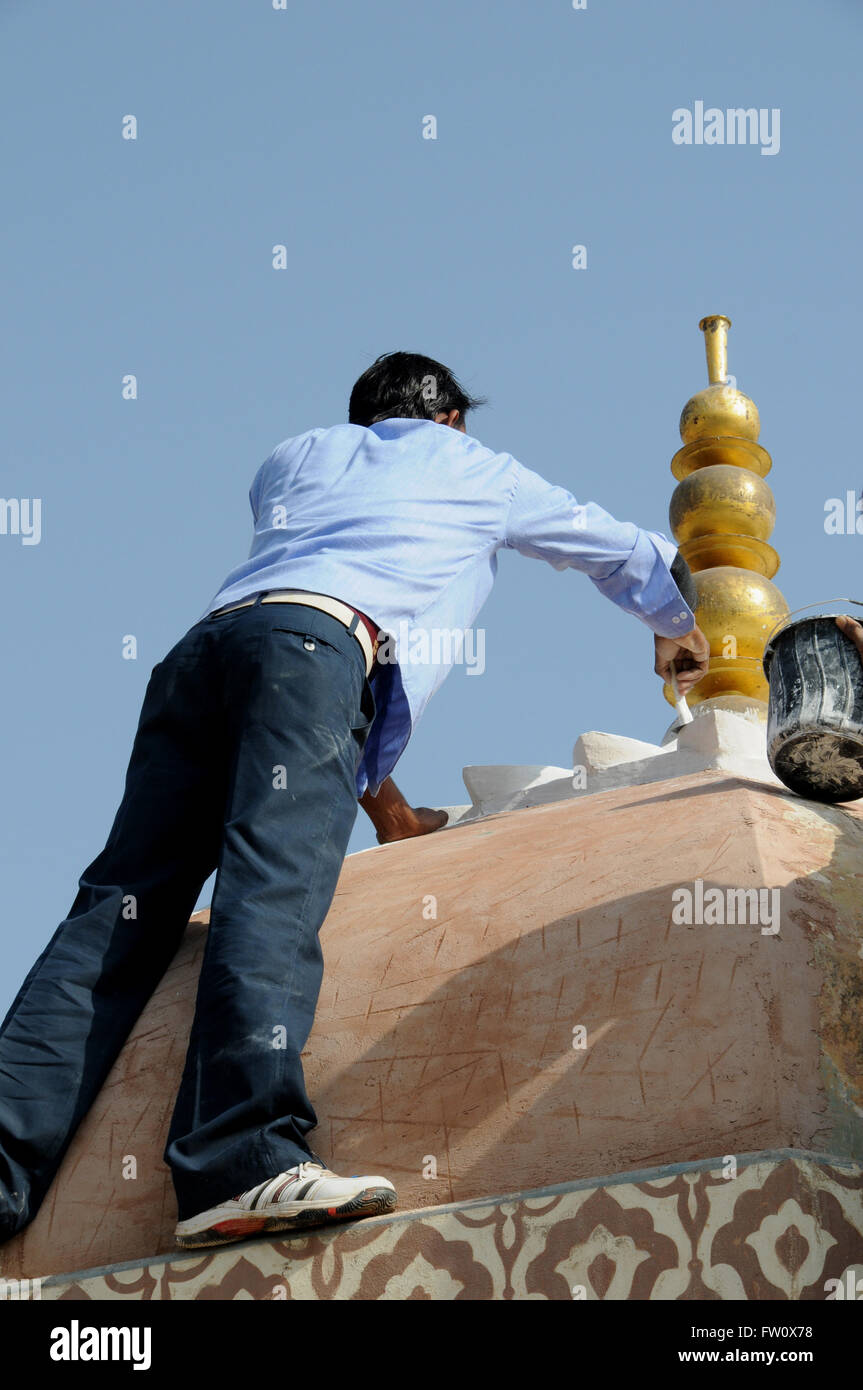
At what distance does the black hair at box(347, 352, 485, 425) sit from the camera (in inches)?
147

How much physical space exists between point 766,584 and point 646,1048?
4.71 metres

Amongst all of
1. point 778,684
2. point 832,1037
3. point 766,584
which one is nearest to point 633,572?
point 778,684

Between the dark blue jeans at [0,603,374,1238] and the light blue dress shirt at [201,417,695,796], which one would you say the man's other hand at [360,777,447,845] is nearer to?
the light blue dress shirt at [201,417,695,796]

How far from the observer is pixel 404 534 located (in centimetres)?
328

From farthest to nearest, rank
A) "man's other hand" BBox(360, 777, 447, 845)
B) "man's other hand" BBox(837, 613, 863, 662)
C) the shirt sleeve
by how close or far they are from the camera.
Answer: "man's other hand" BBox(360, 777, 447, 845), the shirt sleeve, "man's other hand" BBox(837, 613, 863, 662)

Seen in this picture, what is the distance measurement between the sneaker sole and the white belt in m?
1.05

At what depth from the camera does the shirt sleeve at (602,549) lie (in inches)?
140

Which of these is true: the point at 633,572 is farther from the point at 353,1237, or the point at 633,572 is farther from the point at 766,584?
the point at 766,584

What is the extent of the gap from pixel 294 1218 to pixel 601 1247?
47 centimetres

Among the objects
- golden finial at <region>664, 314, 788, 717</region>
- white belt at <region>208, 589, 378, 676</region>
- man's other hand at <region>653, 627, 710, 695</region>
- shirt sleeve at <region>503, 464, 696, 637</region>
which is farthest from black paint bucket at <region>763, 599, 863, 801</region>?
golden finial at <region>664, 314, 788, 717</region>

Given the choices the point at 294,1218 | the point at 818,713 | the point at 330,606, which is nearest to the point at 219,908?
the point at 294,1218

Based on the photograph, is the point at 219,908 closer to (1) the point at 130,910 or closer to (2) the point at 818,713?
(1) the point at 130,910

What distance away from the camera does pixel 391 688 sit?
3.25 metres
